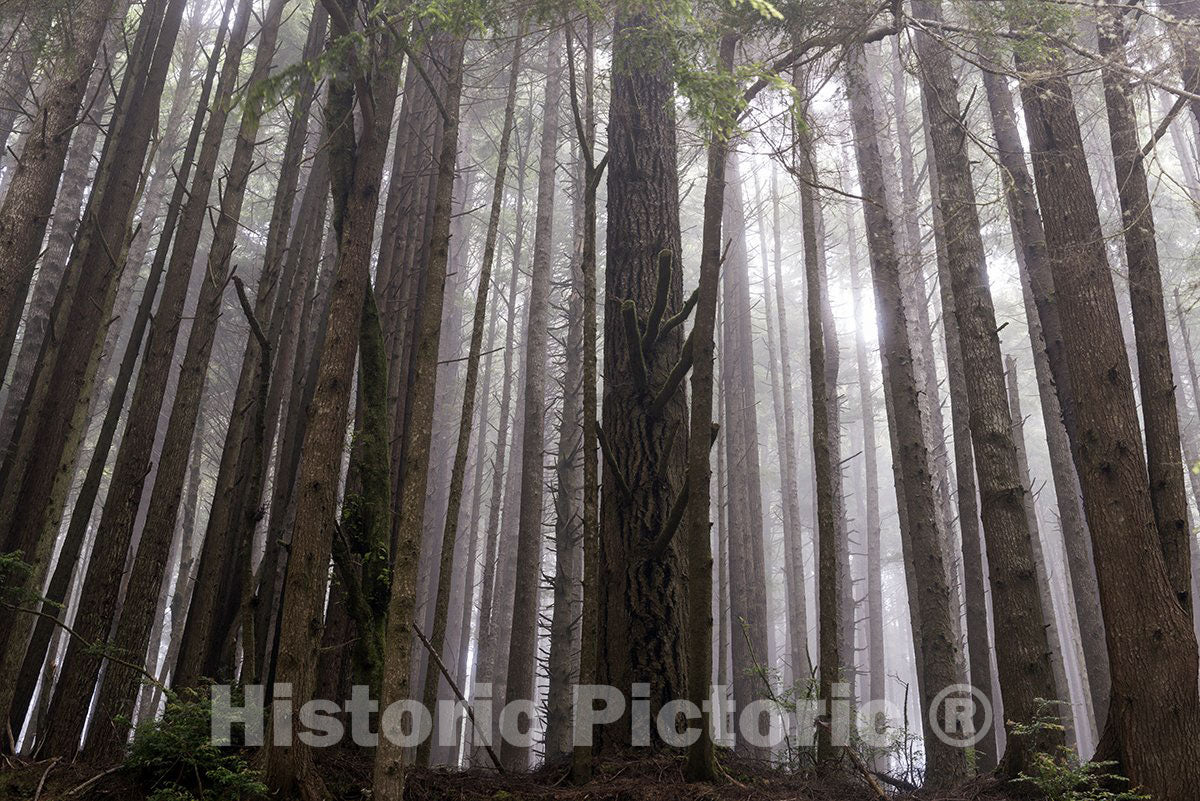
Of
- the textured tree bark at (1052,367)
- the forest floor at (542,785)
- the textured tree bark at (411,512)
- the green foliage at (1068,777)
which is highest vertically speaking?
the textured tree bark at (1052,367)

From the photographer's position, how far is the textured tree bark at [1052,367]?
284 inches

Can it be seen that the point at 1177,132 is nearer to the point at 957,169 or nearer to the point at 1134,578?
the point at 957,169

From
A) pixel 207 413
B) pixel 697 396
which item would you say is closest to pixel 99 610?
pixel 697 396

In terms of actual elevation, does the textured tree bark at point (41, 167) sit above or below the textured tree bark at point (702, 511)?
above

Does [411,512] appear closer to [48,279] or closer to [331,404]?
[331,404]

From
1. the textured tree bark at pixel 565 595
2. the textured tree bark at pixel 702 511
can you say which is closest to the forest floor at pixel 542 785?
the textured tree bark at pixel 702 511

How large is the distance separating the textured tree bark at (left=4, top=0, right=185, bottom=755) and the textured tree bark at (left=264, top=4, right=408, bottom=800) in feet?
8.44

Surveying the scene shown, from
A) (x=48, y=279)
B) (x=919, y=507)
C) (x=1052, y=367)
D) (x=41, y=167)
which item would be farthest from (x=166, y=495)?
(x=1052, y=367)

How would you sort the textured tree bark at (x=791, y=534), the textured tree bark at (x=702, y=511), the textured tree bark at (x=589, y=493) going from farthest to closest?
the textured tree bark at (x=791, y=534) < the textured tree bark at (x=589, y=493) < the textured tree bark at (x=702, y=511)

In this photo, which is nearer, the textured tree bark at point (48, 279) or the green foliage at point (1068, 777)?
the green foliage at point (1068, 777)

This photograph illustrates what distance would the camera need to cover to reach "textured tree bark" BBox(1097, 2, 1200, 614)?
4.95 m

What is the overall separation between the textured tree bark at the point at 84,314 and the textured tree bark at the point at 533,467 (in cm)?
366

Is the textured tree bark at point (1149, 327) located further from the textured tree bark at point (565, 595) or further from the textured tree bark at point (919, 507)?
the textured tree bark at point (565, 595)

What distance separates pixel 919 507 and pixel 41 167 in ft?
25.6
